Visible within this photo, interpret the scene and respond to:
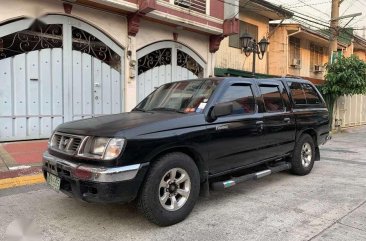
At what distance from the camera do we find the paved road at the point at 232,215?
3869 mm

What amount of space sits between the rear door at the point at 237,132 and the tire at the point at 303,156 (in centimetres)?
140

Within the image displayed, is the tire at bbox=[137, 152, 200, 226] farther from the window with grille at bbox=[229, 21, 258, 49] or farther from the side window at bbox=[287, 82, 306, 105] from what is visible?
the window with grille at bbox=[229, 21, 258, 49]

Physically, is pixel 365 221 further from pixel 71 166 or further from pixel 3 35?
pixel 3 35

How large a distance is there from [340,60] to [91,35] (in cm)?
1068

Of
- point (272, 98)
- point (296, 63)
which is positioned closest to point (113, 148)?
point (272, 98)

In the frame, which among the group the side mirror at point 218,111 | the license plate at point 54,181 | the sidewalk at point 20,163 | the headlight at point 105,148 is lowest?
the sidewalk at point 20,163

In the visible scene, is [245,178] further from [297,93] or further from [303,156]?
[297,93]

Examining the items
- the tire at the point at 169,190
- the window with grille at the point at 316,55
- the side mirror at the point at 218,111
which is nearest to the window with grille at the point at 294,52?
the window with grille at the point at 316,55

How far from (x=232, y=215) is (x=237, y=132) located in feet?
3.66

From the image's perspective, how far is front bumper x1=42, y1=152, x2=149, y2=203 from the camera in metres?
3.61

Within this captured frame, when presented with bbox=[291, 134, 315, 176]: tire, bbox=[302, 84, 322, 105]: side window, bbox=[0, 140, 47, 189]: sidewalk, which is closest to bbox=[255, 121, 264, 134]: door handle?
bbox=[291, 134, 315, 176]: tire

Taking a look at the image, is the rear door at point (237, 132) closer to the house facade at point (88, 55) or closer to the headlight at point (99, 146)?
the headlight at point (99, 146)

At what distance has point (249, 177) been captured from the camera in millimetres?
5152

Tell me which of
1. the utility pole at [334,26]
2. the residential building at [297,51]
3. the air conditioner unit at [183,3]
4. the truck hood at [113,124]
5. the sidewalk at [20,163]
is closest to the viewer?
the truck hood at [113,124]
